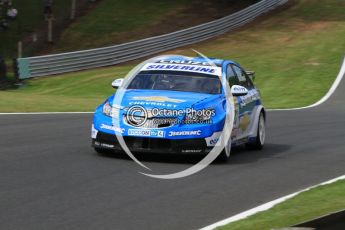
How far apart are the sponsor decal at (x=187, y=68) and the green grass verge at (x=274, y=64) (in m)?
6.55

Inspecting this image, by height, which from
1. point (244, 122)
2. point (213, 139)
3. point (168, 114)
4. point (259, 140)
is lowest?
point (259, 140)

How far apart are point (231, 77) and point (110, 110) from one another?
2.39m

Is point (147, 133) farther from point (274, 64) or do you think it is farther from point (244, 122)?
point (274, 64)

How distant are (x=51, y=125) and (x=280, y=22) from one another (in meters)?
32.1

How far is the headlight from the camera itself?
11.0 meters

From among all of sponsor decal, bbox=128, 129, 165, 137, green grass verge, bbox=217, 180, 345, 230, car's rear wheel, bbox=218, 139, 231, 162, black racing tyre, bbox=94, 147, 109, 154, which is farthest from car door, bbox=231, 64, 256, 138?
green grass verge, bbox=217, 180, 345, 230

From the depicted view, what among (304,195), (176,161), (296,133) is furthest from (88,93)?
(304,195)

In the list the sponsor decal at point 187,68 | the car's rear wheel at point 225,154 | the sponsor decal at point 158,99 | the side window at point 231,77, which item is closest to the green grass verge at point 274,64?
the sponsor decal at point 187,68

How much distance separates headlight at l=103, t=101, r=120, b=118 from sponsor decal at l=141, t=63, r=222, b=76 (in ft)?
4.50

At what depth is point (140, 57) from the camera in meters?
37.2

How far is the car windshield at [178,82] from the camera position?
1187 centimetres

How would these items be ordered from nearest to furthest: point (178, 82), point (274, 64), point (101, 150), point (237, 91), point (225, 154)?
point (225, 154), point (101, 150), point (237, 91), point (178, 82), point (274, 64)

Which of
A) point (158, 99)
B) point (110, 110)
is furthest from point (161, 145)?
point (110, 110)

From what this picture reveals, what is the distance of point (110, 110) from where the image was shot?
36.3 ft
